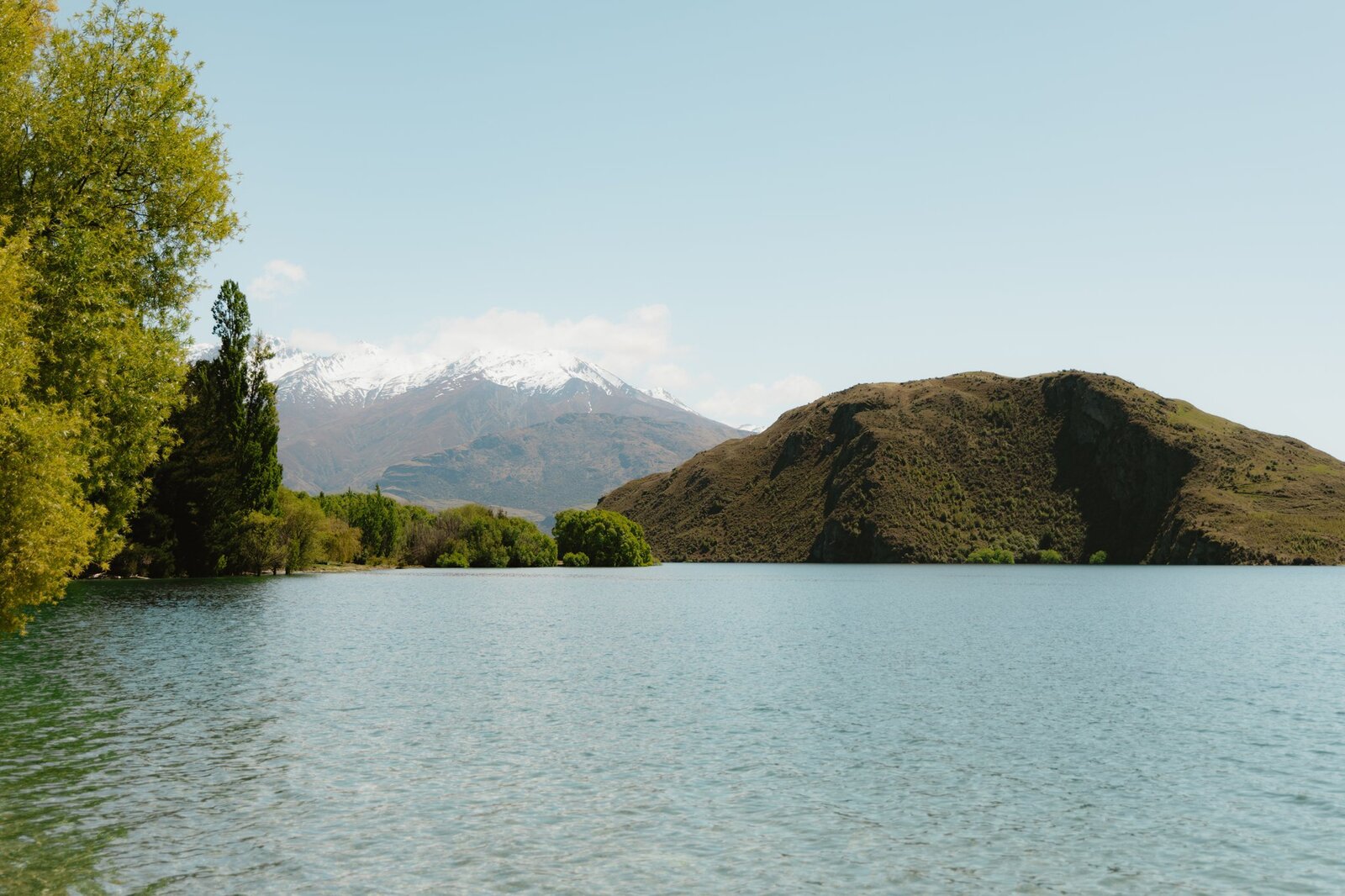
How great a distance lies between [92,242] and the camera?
1298 inches

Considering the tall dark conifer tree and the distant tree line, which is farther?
the tall dark conifer tree

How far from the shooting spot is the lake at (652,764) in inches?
663

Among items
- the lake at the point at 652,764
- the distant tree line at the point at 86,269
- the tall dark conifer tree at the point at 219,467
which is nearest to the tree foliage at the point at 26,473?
the distant tree line at the point at 86,269

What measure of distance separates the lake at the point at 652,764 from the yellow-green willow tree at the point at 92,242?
7081 millimetres

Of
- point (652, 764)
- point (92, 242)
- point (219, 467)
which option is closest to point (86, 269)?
point (92, 242)

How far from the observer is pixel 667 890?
15648mm

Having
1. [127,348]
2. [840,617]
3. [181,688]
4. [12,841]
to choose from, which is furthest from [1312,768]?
Answer: [840,617]

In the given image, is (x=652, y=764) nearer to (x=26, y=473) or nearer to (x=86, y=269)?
(x=26, y=473)

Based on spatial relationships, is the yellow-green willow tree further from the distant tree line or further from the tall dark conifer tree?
the tall dark conifer tree

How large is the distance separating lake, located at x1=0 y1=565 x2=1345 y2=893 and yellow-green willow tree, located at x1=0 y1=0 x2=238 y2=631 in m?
7.08

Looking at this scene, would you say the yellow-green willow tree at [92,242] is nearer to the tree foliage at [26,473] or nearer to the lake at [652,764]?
the tree foliage at [26,473]

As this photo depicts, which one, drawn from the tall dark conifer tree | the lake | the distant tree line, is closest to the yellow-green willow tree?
the distant tree line

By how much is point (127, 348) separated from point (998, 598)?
100606 mm

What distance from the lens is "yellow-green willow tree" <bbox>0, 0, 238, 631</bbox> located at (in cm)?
2973
